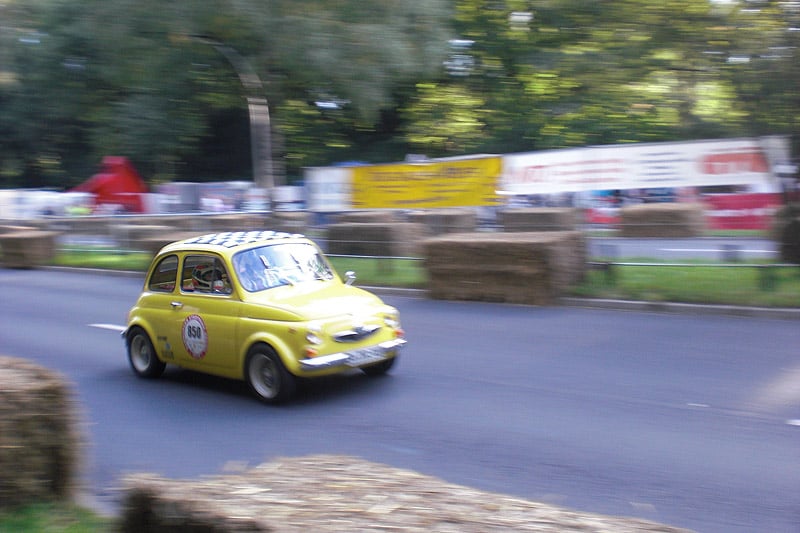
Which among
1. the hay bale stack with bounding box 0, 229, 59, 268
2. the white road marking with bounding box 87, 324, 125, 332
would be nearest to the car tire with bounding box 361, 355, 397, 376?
the white road marking with bounding box 87, 324, 125, 332

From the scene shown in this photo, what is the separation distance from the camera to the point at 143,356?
10.0 m

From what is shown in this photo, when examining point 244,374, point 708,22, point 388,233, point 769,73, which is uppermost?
point 708,22

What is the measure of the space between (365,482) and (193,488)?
725mm

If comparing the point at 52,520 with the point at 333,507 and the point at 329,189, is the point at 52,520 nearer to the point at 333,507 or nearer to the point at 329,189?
the point at 333,507

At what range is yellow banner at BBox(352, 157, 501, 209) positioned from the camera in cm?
1777

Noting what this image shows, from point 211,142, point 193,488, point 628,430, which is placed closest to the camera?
point 193,488

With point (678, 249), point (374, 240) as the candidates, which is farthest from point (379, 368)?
point (678, 249)

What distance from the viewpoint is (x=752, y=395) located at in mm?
7980

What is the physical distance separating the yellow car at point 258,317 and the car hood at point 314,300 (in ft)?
0.03

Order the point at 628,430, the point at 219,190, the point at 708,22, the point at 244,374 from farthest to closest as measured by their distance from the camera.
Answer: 1. the point at 219,190
2. the point at 708,22
3. the point at 244,374
4. the point at 628,430

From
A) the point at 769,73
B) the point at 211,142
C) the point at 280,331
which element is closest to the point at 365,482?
the point at 280,331

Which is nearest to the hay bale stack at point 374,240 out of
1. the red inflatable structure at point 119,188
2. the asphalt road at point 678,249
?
the asphalt road at point 678,249

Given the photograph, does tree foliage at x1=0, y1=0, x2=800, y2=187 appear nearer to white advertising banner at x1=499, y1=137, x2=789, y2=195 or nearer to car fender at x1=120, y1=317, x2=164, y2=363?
white advertising banner at x1=499, y1=137, x2=789, y2=195

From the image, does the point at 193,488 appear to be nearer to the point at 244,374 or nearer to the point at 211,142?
the point at 244,374
